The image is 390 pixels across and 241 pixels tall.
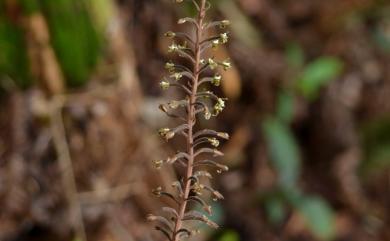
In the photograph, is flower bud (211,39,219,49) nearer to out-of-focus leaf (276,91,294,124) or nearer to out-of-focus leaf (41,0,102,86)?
out-of-focus leaf (41,0,102,86)

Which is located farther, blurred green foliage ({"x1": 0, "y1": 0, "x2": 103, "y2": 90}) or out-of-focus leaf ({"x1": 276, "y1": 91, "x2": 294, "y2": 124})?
out-of-focus leaf ({"x1": 276, "y1": 91, "x2": 294, "y2": 124})

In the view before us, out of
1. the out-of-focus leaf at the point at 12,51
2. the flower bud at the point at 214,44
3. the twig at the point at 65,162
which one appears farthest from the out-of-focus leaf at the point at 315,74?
the flower bud at the point at 214,44

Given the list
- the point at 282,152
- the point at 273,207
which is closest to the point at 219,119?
the point at 282,152

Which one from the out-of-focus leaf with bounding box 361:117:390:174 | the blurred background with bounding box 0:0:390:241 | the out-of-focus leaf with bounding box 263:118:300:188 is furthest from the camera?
the out-of-focus leaf with bounding box 361:117:390:174

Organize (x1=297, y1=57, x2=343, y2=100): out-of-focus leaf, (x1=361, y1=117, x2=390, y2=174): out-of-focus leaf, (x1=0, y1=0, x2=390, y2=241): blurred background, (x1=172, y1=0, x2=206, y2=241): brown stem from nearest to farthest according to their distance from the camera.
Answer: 1. (x1=172, y1=0, x2=206, y2=241): brown stem
2. (x1=0, y1=0, x2=390, y2=241): blurred background
3. (x1=297, y1=57, x2=343, y2=100): out-of-focus leaf
4. (x1=361, y1=117, x2=390, y2=174): out-of-focus leaf


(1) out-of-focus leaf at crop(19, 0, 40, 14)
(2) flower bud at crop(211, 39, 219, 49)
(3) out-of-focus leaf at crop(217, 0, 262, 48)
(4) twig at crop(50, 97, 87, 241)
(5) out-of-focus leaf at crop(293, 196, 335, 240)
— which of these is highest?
(3) out-of-focus leaf at crop(217, 0, 262, 48)

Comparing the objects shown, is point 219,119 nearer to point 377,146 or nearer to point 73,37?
point 377,146

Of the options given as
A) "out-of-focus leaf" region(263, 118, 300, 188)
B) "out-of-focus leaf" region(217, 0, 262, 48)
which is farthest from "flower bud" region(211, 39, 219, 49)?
"out-of-focus leaf" region(217, 0, 262, 48)
